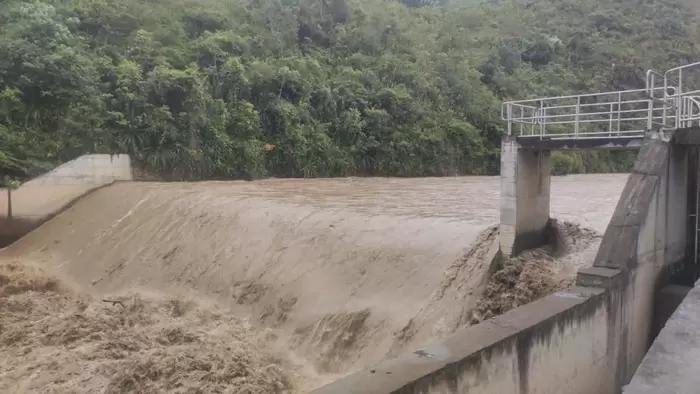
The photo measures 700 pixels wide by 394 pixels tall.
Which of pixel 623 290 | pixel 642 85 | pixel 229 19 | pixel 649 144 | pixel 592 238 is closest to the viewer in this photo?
pixel 623 290

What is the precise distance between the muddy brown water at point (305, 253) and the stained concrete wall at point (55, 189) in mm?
380

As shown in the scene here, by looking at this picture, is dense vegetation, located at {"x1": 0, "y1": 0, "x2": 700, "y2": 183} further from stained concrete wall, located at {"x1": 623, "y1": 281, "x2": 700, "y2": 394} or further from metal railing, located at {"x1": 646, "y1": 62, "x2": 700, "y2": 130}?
stained concrete wall, located at {"x1": 623, "y1": 281, "x2": 700, "y2": 394}

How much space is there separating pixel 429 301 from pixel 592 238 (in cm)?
322

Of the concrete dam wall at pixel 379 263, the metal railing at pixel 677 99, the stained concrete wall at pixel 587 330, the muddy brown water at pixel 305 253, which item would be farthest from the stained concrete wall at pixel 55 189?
the metal railing at pixel 677 99

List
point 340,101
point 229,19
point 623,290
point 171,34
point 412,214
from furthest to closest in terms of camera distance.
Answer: point 229,19 < point 340,101 < point 171,34 < point 412,214 < point 623,290

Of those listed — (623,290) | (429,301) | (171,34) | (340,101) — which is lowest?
(429,301)

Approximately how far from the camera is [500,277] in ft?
29.8

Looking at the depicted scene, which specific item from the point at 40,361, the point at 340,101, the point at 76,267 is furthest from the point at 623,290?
the point at 340,101

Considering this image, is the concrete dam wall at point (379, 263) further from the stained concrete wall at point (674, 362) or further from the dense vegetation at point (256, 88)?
the dense vegetation at point (256, 88)

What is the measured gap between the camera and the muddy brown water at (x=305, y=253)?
9188mm

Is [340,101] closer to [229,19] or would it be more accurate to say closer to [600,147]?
[229,19]

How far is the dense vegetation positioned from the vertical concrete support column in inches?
553

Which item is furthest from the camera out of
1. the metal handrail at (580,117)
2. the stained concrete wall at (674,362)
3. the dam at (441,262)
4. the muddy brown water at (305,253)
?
the muddy brown water at (305,253)

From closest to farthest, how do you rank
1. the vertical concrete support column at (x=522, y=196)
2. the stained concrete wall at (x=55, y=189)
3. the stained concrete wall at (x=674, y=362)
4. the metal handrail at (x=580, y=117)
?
the stained concrete wall at (x=674, y=362)
the metal handrail at (x=580, y=117)
the vertical concrete support column at (x=522, y=196)
the stained concrete wall at (x=55, y=189)
